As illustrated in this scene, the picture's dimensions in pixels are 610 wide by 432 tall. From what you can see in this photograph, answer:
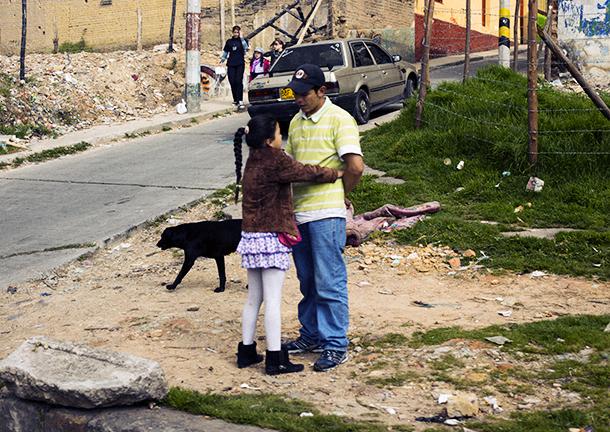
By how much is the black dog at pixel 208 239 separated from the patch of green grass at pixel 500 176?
1972 millimetres

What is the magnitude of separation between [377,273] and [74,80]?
12448 millimetres

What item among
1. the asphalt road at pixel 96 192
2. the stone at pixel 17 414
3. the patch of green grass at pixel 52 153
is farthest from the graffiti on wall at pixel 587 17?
the stone at pixel 17 414

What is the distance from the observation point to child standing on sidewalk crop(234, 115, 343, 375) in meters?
3.60

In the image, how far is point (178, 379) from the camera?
3.70 meters

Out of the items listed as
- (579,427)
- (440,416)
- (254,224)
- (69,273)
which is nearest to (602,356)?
(579,427)

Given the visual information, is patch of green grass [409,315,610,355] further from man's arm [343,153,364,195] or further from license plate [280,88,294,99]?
license plate [280,88,294,99]

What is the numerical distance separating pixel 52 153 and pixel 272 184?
29.6ft

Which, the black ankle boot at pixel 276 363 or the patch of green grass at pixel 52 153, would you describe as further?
the patch of green grass at pixel 52 153

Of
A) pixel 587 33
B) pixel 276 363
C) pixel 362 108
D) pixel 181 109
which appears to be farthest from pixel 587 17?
pixel 276 363

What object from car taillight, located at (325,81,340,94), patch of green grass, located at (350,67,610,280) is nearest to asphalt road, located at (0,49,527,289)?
car taillight, located at (325,81,340,94)

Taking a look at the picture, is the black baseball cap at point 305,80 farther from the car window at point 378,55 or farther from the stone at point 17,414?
the car window at point 378,55

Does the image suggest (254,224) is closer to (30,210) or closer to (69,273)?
(69,273)

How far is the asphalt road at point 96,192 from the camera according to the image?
676 cm

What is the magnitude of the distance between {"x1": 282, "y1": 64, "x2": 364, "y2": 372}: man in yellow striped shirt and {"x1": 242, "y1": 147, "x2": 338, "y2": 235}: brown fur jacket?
130mm
